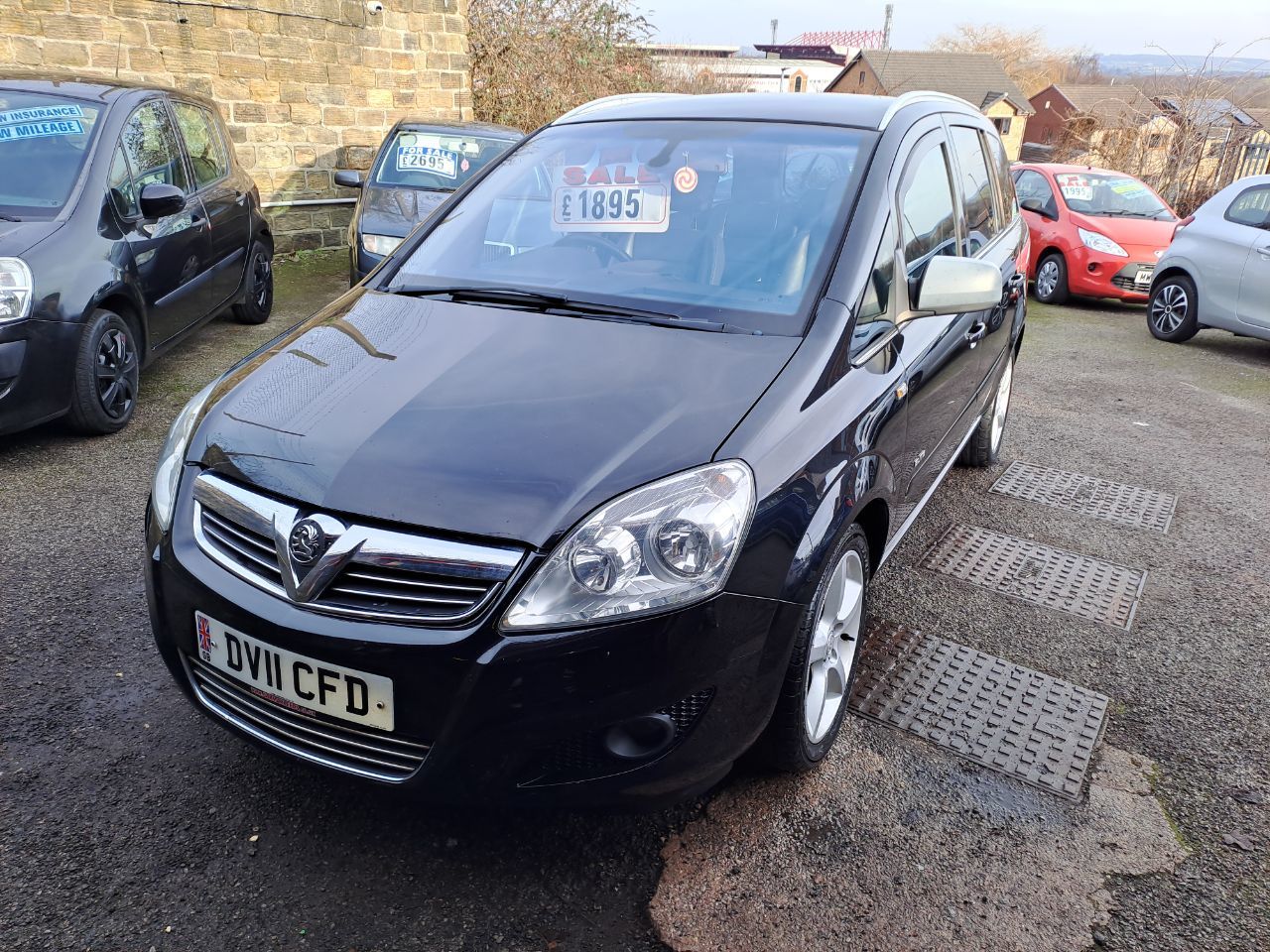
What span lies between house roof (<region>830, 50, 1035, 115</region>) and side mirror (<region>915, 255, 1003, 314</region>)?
5805 centimetres

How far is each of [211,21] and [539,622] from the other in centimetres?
956

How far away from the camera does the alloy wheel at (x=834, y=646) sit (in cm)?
242

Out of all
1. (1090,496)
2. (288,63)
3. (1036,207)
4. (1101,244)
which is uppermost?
(288,63)

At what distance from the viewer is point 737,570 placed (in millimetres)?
1969

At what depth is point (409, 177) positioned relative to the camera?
8.11 metres

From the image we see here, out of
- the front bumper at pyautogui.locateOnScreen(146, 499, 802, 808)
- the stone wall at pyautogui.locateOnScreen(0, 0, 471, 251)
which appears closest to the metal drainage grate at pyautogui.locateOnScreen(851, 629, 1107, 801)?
the front bumper at pyautogui.locateOnScreen(146, 499, 802, 808)

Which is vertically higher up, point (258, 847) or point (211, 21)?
point (211, 21)

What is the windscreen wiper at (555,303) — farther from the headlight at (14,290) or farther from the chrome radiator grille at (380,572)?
the headlight at (14,290)

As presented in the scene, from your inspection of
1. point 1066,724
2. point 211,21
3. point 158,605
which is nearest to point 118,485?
point 158,605

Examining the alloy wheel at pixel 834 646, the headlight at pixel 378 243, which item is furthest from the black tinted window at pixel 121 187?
the alloy wheel at pixel 834 646

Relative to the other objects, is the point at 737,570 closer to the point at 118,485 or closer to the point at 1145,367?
the point at 118,485

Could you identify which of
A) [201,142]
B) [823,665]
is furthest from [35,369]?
[823,665]

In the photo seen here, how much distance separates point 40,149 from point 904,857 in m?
5.14

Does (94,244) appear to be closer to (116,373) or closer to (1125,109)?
(116,373)
